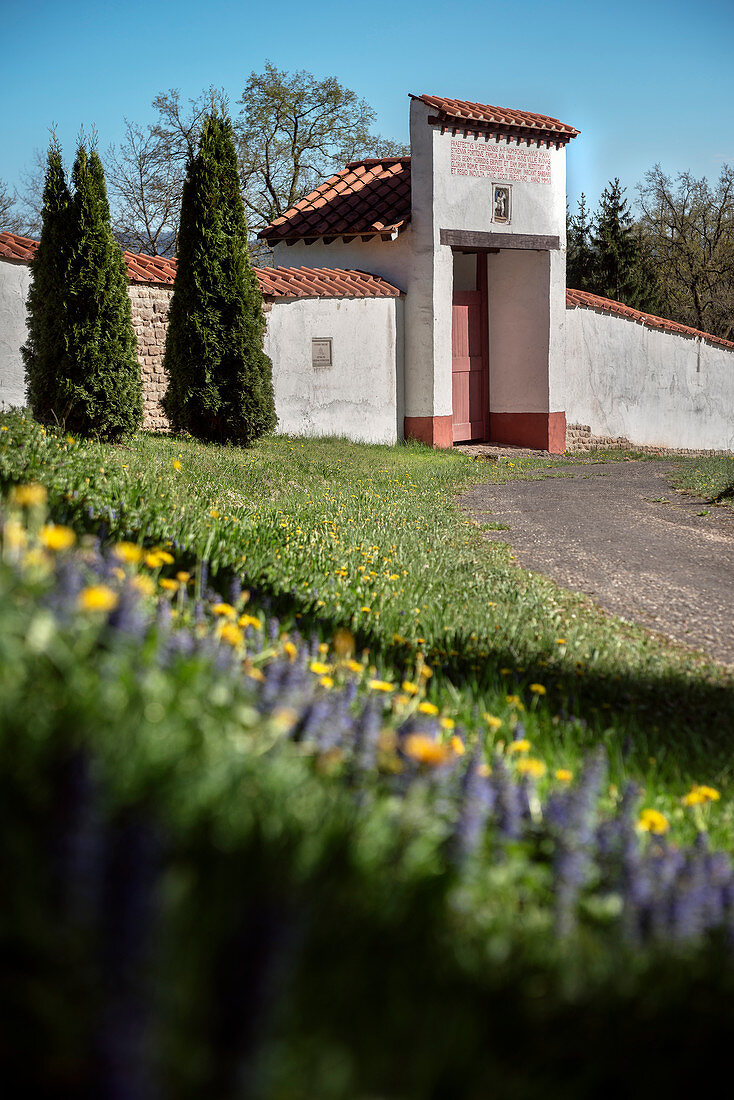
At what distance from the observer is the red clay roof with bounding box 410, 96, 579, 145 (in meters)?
16.2

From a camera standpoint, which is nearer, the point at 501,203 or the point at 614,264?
the point at 501,203

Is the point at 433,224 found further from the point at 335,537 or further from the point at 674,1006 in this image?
the point at 674,1006

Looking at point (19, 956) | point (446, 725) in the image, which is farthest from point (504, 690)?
point (19, 956)

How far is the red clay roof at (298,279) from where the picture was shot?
44.1ft

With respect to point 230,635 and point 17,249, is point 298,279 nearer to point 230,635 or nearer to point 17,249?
point 17,249

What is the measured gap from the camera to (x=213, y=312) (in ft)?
40.7

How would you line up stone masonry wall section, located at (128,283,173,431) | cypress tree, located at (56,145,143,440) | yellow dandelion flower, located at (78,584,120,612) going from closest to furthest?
yellow dandelion flower, located at (78,584,120,612), cypress tree, located at (56,145,143,440), stone masonry wall section, located at (128,283,173,431)

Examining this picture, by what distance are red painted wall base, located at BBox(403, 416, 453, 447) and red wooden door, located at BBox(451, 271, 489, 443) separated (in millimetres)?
1368

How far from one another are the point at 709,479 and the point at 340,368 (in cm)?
660

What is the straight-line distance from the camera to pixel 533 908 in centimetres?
179

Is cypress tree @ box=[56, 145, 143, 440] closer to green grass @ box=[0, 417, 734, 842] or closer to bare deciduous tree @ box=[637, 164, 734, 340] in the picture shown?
green grass @ box=[0, 417, 734, 842]

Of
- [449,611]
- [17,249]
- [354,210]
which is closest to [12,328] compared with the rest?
[17,249]

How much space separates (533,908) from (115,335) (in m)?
9.85

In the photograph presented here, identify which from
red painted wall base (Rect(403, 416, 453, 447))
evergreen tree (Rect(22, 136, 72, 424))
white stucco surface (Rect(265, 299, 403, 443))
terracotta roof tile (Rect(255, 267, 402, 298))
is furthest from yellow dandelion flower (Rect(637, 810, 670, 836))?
red painted wall base (Rect(403, 416, 453, 447))
